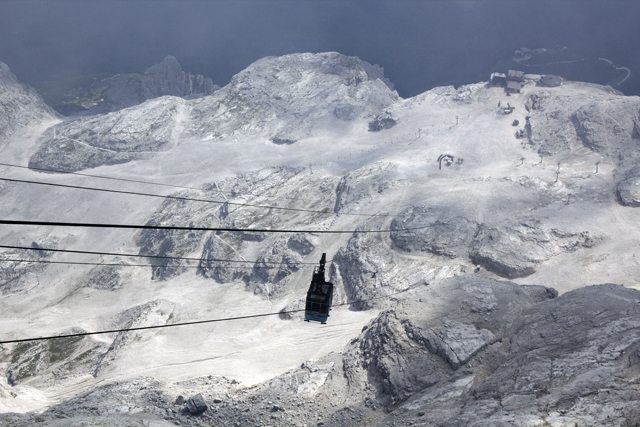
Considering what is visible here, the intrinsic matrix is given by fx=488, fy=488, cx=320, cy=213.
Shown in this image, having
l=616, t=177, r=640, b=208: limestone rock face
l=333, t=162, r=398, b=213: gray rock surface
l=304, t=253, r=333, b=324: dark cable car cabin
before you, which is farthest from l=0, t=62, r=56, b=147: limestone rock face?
l=616, t=177, r=640, b=208: limestone rock face

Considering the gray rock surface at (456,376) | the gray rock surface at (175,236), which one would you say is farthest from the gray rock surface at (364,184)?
the gray rock surface at (456,376)

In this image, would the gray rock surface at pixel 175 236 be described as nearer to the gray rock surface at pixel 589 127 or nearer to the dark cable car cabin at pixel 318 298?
the dark cable car cabin at pixel 318 298

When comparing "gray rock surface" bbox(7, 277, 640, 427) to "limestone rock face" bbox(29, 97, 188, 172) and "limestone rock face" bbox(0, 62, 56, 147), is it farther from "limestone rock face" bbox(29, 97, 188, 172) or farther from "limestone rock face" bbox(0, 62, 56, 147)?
"limestone rock face" bbox(0, 62, 56, 147)

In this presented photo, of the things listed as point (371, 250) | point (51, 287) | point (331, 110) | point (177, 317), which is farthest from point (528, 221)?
point (51, 287)

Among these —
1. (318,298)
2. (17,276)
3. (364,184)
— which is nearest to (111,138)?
(17,276)

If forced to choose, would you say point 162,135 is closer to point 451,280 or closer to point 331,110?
point 331,110

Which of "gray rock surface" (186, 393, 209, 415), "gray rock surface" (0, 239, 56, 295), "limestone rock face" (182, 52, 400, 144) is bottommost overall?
"gray rock surface" (186, 393, 209, 415)
